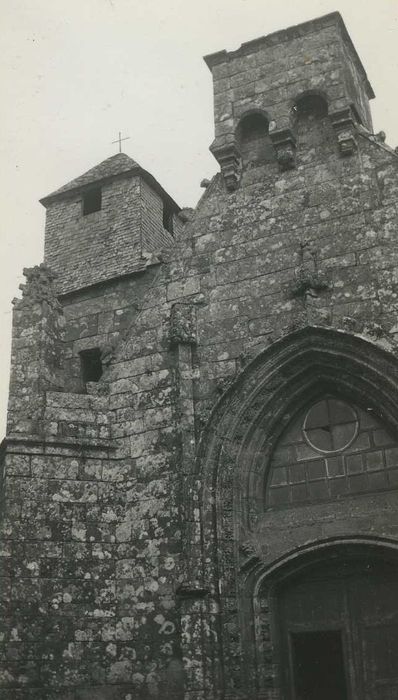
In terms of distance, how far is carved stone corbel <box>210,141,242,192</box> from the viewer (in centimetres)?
1071

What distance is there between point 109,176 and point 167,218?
4.21ft

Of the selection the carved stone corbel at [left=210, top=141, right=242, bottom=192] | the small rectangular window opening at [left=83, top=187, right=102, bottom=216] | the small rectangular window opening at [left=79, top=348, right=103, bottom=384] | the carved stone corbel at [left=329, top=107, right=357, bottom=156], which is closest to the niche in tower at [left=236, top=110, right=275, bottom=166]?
the carved stone corbel at [left=210, top=141, right=242, bottom=192]

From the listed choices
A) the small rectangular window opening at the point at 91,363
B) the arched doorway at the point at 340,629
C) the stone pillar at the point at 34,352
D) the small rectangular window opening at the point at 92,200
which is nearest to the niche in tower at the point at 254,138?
the stone pillar at the point at 34,352

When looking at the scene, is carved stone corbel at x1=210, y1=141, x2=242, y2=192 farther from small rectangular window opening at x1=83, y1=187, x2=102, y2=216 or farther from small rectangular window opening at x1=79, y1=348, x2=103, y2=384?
small rectangular window opening at x1=83, y1=187, x2=102, y2=216

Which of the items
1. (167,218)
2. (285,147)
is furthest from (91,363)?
(285,147)

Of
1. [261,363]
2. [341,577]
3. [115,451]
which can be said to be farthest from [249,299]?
[341,577]

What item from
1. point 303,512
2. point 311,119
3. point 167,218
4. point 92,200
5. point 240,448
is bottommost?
point 303,512

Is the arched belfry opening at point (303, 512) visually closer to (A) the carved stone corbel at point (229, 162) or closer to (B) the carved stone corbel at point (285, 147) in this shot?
(B) the carved stone corbel at point (285, 147)

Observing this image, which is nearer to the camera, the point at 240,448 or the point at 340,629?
the point at 340,629

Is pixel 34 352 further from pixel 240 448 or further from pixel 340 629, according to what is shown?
pixel 340 629

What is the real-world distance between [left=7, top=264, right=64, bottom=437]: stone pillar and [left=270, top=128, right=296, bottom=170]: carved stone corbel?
10.4ft

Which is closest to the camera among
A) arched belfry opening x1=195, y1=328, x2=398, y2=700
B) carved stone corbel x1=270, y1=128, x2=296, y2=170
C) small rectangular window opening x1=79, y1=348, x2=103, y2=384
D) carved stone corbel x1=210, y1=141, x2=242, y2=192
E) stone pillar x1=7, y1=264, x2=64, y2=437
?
arched belfry opening x1=195, y1=328, x2=398, y2=700

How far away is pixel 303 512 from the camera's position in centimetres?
902

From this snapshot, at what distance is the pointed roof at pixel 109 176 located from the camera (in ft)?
47.9
